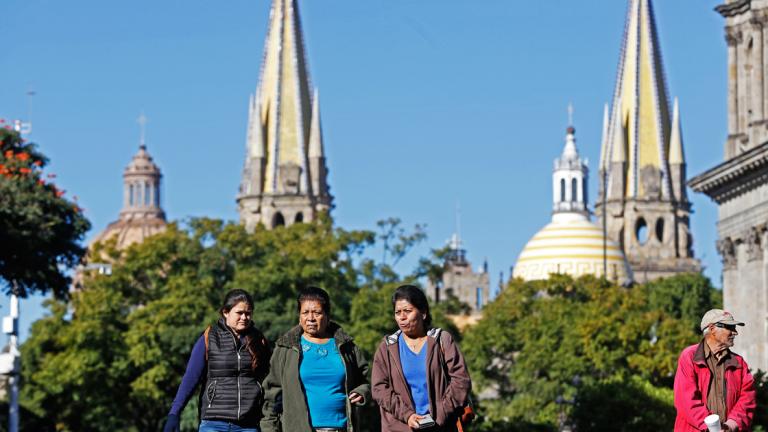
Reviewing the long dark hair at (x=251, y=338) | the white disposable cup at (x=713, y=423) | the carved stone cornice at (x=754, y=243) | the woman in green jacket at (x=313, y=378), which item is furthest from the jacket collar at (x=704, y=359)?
the carved stone cornice at (x=754, y=243)

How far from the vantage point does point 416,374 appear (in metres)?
16.6

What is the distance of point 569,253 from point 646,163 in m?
7.03

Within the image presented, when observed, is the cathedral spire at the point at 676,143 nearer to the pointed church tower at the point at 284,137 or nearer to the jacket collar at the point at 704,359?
the pointed church tower at the point at 284,137

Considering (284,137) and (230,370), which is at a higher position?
(284,137)

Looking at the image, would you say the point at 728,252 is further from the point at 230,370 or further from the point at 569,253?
the point at 569,253

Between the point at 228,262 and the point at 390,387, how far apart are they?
58956 mm

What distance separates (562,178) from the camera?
15900 centimetres

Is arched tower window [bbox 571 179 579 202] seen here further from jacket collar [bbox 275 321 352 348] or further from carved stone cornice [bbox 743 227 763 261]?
jacket collar [bbox 275 321 352 348]

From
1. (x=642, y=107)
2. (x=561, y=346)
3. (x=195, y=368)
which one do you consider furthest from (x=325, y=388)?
(x=642, y=107)

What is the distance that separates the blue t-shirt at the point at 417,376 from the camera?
54.5 ft

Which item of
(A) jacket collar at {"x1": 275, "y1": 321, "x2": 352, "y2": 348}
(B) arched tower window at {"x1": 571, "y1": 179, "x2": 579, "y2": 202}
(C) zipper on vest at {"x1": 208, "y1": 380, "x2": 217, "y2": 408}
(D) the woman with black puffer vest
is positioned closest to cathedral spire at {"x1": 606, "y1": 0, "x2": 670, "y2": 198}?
(B) arched tower window at {"x1": 571, "y1": 179, "x2": 579, "y2": 202}

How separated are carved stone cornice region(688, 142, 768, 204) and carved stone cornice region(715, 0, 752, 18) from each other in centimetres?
378

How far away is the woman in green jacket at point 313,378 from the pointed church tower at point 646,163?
392 feet

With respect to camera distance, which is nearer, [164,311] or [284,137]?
[164,311]
